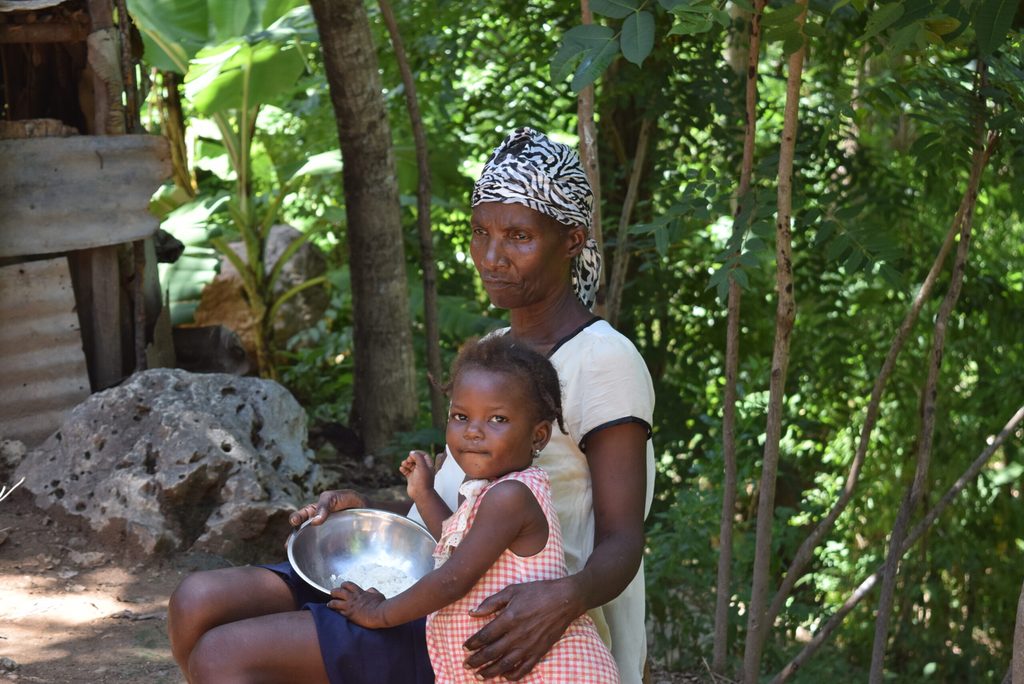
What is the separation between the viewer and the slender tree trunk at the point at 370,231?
199 inches

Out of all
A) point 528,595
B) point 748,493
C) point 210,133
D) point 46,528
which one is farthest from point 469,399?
point 210,133

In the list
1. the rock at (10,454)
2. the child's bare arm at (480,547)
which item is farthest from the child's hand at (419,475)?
the rock at (10,454)

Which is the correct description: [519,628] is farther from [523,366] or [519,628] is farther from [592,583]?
[523,366]

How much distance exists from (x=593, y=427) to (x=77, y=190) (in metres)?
3.12

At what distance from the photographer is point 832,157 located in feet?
15.4

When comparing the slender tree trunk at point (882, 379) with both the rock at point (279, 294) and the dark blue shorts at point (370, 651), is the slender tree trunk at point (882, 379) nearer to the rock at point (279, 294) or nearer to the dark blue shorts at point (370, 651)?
the dark blue shorts at point (370, 651)

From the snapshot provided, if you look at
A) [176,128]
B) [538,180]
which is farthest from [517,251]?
[176,128]

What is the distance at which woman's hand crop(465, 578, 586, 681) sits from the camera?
1.84 metres

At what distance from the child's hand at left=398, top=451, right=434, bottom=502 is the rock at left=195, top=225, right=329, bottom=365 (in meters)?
6.06

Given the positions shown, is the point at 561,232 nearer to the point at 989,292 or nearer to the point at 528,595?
the point at 528,595

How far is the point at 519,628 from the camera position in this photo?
72.4 inches

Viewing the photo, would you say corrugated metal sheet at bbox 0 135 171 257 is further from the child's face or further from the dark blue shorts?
the child's face

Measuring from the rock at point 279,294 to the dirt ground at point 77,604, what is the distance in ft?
13.6

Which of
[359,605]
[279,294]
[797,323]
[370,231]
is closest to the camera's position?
[359,605]
